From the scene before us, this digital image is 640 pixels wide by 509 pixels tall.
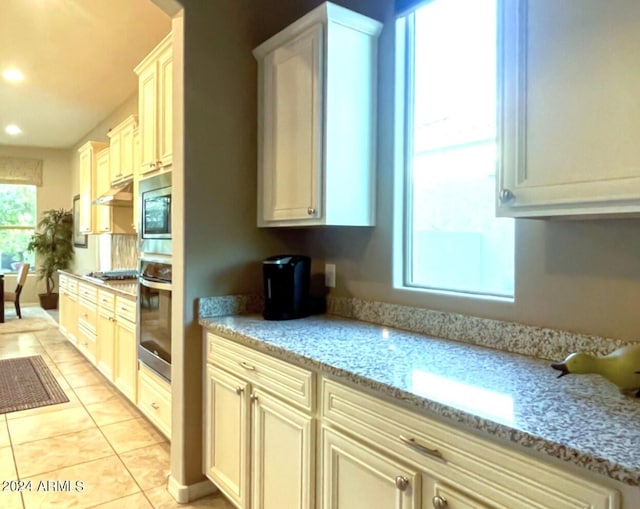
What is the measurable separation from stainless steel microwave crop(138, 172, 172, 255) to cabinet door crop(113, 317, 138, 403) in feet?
2.53

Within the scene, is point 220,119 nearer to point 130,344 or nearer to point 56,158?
point 130,344

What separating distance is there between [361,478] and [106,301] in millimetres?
3073

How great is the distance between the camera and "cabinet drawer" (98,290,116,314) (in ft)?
11.9

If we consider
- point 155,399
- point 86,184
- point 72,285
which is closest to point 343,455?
point 155,399

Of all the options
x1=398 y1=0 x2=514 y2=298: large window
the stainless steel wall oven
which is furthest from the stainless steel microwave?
x1=398 y1=0 x2=514 y2=298: large window

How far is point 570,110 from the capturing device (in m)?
1.24

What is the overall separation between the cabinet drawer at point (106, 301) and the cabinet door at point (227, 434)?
181 centimetres

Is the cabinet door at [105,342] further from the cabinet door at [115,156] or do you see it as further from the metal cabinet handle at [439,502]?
the metal cabinet handle at [439,502]

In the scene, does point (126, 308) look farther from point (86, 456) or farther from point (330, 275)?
point (330, 275)

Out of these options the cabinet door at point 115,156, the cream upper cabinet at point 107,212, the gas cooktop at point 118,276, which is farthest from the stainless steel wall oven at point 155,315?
the cream upper cabinet at point 107,212

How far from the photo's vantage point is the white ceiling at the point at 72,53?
3.32 metres

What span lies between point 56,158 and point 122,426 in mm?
6950

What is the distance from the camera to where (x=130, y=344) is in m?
3.28

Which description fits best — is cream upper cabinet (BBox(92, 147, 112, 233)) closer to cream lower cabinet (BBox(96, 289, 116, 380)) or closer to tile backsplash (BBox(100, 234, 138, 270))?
tile backsplash (BBox(100, 234, 138, 270))
